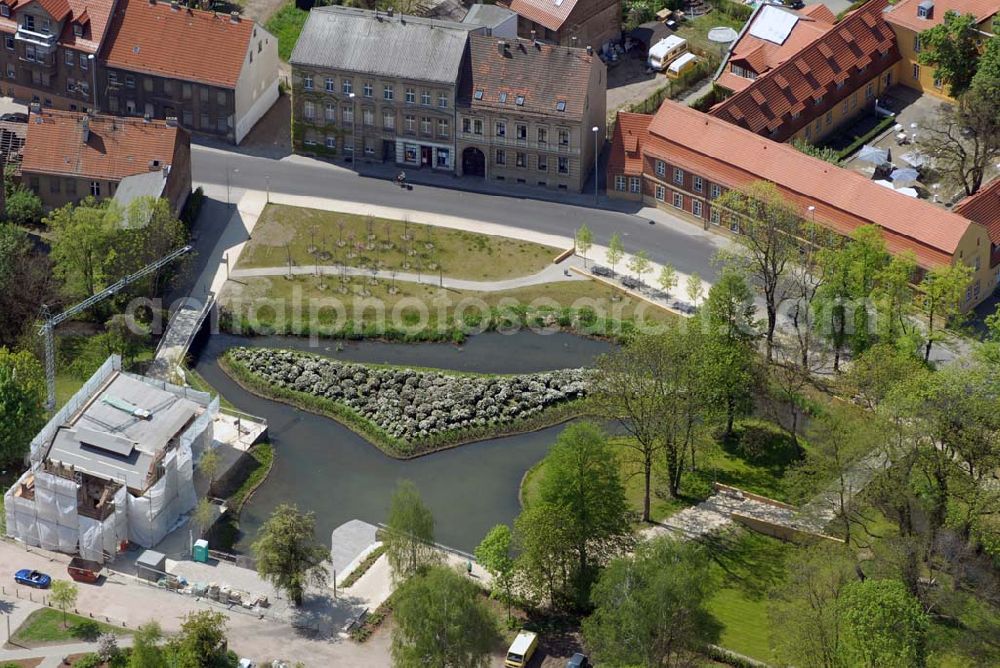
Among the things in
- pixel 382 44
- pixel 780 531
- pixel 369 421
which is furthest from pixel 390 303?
pixel 780 531

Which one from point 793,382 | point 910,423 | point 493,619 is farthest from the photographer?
point 793,382

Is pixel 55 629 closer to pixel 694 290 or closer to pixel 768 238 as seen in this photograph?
pixel 694 290

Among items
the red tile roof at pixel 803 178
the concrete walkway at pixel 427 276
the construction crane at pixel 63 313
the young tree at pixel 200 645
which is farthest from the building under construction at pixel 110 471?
the red tile roof at pixel 803 178

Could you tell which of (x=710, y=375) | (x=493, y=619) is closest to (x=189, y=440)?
(x=493, y=619)

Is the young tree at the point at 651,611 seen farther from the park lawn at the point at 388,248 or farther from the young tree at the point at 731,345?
the park lawn at the point at 388,248

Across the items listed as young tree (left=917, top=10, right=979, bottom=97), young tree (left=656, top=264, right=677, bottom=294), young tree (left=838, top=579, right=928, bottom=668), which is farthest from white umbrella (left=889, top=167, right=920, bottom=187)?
young tree (left=838, top=579, right=928, bottom=668)

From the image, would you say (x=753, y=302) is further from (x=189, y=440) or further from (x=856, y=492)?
(x=189, y=440)

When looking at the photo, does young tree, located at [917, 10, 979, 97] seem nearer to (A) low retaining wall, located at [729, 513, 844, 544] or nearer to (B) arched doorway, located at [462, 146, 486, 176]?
(B) arched doorway, located at [462, 146, 486, 176]
